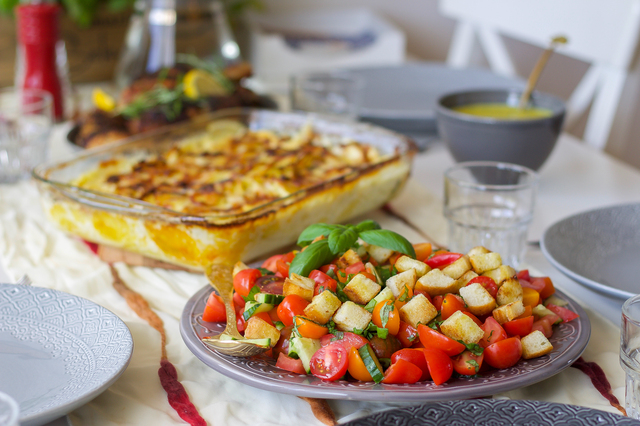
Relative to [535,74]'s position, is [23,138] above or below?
below

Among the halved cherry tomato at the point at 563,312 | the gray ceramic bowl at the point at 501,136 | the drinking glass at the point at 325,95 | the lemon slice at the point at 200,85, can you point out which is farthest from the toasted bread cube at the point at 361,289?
the lemon slice at the point at 200,85

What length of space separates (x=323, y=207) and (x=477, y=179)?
29cm

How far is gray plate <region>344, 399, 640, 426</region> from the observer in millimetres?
607

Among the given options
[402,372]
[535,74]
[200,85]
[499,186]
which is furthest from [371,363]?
[200,85]

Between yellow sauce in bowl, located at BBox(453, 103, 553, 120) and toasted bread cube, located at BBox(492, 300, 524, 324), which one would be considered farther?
yellow sauce in bowl, located at BBox(453, 103, 553, 120)

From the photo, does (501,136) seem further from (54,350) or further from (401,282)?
(54,350)

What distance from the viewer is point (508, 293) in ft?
2.51

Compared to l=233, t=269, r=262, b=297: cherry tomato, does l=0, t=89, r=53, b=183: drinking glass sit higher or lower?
lower

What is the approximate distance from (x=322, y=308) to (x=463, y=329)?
0.53 ft

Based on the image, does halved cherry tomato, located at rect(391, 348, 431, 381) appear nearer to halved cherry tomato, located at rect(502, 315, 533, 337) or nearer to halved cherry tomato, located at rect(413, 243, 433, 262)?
halved cherry tomato, located at rect(502, 315, 533, 337)

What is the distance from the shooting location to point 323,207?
1.14 m

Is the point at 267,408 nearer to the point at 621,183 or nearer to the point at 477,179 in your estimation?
the point at 477,179

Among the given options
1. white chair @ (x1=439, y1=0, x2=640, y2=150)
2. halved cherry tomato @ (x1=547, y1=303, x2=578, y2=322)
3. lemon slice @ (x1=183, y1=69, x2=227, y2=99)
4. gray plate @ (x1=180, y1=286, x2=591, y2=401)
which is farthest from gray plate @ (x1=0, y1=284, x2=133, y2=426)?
white chair @ (x1=439, y1=0, x2=640, y2=150)

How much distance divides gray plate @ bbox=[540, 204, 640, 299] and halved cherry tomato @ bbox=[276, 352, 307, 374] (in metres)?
0.44
